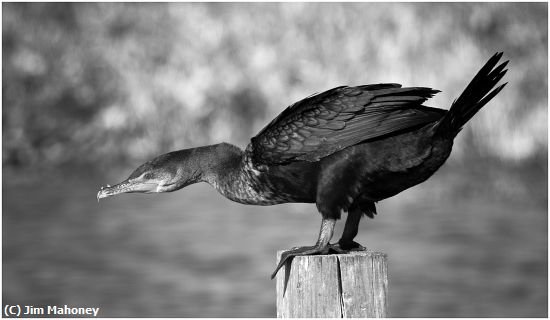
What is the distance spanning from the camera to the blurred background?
1020 cm

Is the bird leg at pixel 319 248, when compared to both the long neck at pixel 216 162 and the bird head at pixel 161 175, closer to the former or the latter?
the long neck at pixel 216 162

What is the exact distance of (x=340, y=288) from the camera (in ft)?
12.9

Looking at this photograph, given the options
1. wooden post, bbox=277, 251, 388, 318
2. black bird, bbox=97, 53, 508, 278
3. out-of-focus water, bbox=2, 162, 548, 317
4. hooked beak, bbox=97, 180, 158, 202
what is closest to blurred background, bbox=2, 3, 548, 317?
out-of-focus water, bbox=2, 162, 548, 317

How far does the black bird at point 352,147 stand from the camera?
13.7ft

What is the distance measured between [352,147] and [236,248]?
8077mm

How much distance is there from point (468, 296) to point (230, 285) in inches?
107

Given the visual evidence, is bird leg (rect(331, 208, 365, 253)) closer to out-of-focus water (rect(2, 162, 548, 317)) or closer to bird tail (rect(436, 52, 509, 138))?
bird tail (rect(436, 52, 509, 138))

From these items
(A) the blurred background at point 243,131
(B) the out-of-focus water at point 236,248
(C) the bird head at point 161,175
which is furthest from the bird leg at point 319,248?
(B) the out-of-focus water at point 236,248

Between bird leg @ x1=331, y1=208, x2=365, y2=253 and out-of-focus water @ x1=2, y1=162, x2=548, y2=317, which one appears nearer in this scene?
bird leg @ x1=331, y1=208, x2=365, y2=253

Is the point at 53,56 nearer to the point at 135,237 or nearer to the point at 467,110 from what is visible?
the point at 135,237

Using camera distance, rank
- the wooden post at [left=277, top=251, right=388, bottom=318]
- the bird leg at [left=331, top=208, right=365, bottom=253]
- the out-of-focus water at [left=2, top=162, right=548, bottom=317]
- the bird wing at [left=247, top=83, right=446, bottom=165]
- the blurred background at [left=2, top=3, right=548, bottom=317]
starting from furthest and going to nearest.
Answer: the out-of-focus water at [left=2, top=162, right=548, bottom=317] < the blurred background at [left=2, top=3, right=548, bottom=317] < the bird leg at [left=331, top=208, right=365, bottom=253] < the bird wing at [left=247, top=83, right=446, bottom=165] < the wooden post at [left=277, top=251, right=388, bottom=318]

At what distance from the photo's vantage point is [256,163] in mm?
4484

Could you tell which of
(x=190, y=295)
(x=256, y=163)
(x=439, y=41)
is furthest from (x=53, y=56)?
(x=256, y=163)

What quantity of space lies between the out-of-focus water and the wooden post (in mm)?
5935
